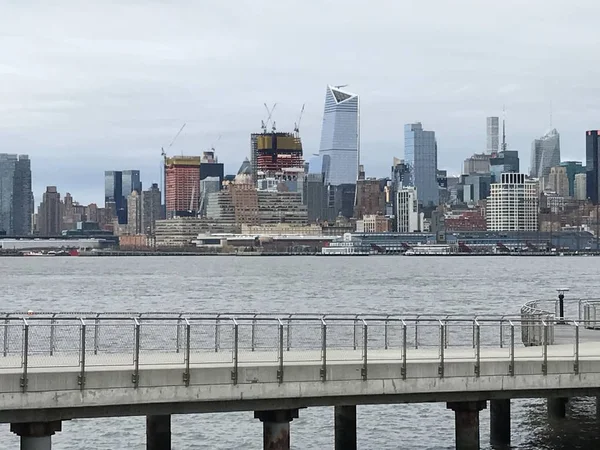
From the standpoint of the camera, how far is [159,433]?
30.9 meters

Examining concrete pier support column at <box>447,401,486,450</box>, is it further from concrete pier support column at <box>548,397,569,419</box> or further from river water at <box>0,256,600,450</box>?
concrete pier support column at <box>548,397,569,419</box>

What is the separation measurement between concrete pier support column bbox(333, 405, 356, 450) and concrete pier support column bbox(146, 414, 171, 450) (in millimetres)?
4523

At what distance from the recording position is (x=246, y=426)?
40.7 metres

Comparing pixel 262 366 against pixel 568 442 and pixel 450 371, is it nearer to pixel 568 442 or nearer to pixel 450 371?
pixel 450 371

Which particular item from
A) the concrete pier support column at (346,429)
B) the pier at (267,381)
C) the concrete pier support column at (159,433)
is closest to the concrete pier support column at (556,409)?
the pier at (267,381)

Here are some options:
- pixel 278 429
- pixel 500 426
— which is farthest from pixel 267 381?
pixel 500 426

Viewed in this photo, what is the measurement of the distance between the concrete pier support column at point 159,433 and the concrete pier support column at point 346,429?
4.52 m

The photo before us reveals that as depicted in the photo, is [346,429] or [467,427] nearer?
[467,427]

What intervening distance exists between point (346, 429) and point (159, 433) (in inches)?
195

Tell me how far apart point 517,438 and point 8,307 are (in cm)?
7085

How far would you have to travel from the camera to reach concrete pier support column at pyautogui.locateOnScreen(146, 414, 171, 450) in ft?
101

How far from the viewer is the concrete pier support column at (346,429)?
1266 inches

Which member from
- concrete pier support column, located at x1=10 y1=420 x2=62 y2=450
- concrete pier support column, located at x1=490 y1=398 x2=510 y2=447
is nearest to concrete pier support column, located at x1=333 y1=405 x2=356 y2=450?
concrete pier support column, located at x1=490 y1=398 x2=510 y2=447

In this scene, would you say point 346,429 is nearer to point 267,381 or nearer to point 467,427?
point 467,427
